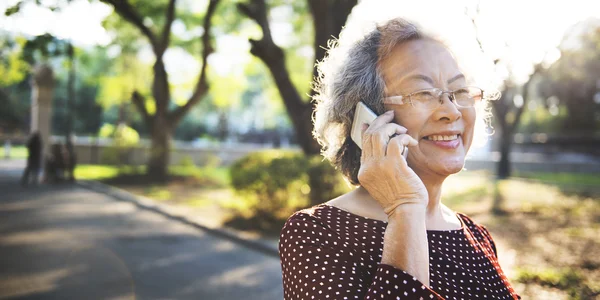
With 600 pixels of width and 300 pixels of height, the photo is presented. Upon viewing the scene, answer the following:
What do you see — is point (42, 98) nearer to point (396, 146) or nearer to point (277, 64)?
point (277, 64)

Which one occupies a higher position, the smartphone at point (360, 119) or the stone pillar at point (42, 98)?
the stone pillar at point (42, 98)

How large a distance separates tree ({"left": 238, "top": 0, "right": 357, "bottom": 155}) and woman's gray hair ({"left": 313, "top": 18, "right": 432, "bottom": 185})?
9546mm

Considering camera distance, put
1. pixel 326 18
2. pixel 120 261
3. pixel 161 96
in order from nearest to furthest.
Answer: pixel 120 261 → pixel 326 18 → pixel 161 96

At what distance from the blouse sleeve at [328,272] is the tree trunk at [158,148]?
23567 millimetres

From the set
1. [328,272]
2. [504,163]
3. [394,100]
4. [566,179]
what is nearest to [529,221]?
[394,100]

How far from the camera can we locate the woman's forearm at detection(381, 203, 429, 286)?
1.54 m

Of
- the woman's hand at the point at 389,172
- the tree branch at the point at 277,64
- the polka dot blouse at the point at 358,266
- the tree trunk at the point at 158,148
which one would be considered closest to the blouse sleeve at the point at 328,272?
the polka dot blouse at the point at 358,266

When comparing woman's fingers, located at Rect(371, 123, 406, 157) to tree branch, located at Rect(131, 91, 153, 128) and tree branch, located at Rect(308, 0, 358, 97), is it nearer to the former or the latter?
tree branch, located at Rect(308, 0, 358, 97)

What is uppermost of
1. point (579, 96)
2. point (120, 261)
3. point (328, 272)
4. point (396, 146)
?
point (579, 96)

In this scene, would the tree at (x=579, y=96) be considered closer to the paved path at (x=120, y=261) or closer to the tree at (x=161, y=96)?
the tree at (x=161, y=96)

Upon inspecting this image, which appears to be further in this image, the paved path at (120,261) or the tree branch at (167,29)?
the tree branch at (167,29)

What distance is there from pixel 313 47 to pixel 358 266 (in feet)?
36.6

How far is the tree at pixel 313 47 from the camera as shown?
11742 millimetres

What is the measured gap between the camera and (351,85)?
2016 mm
